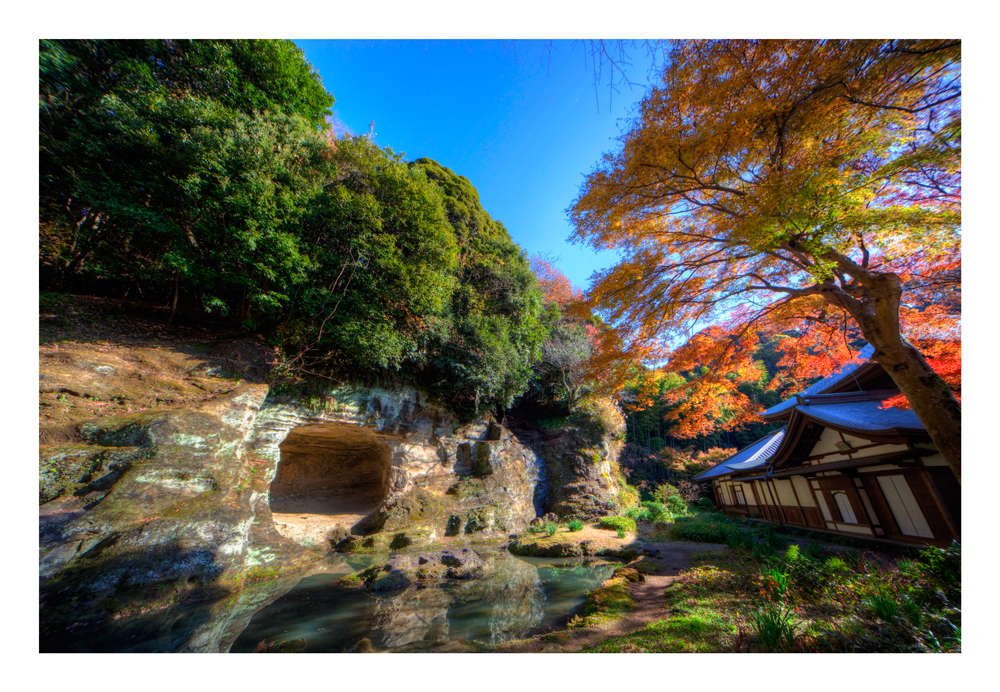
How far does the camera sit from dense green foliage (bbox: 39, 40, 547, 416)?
261 inches

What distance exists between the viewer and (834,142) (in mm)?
4043

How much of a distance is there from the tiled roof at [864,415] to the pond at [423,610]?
6629 mm

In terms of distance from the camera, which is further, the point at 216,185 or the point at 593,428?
the point at 593,428

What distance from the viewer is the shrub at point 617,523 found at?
11.6 m

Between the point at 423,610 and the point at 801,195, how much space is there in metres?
7.98

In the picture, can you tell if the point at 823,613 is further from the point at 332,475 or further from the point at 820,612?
the point at 332,475

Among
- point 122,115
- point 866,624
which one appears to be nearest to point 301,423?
point 122,115

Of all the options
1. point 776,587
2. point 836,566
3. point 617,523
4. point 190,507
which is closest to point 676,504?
point 617,523

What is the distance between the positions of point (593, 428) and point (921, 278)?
11.9 metres

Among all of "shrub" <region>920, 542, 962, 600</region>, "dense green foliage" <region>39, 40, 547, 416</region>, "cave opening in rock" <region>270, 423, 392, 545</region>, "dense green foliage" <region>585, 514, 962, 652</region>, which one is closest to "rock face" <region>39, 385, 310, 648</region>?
"dense green foliage" <region>39, 40, 547, 416</region>

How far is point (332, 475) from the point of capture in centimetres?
1442

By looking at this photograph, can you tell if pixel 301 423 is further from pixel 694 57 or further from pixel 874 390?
pixel 874 390

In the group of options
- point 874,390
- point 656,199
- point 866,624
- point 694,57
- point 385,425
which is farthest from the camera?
point 385,425

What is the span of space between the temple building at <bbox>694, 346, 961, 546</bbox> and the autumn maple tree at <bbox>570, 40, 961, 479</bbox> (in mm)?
2411
